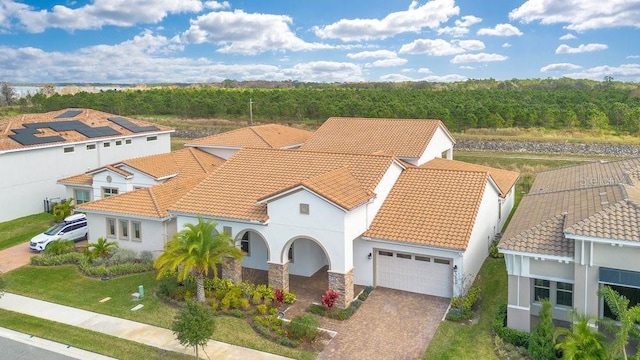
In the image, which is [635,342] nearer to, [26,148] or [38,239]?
[38,239]

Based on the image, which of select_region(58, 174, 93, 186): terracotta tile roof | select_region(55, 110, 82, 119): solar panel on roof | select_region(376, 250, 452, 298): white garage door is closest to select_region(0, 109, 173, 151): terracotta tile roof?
select_region(55, 110, 82, 119): solar panel on roof

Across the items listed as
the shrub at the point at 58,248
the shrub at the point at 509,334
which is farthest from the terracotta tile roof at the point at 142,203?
the shrub at the point at 509,334

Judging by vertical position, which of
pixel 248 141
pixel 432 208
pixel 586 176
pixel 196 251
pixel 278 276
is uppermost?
pixel 248 141

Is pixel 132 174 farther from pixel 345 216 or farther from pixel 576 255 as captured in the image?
pixel 576 255

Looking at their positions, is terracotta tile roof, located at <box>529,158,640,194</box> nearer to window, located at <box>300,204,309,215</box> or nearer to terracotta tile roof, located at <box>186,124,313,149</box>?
window, located at <box>300,204,309,215</box>

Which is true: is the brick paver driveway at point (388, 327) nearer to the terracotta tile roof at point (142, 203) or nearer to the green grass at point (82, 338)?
the green grass at point (82, 338)

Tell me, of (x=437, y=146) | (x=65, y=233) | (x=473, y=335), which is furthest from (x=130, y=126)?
(x=473, y=335)
